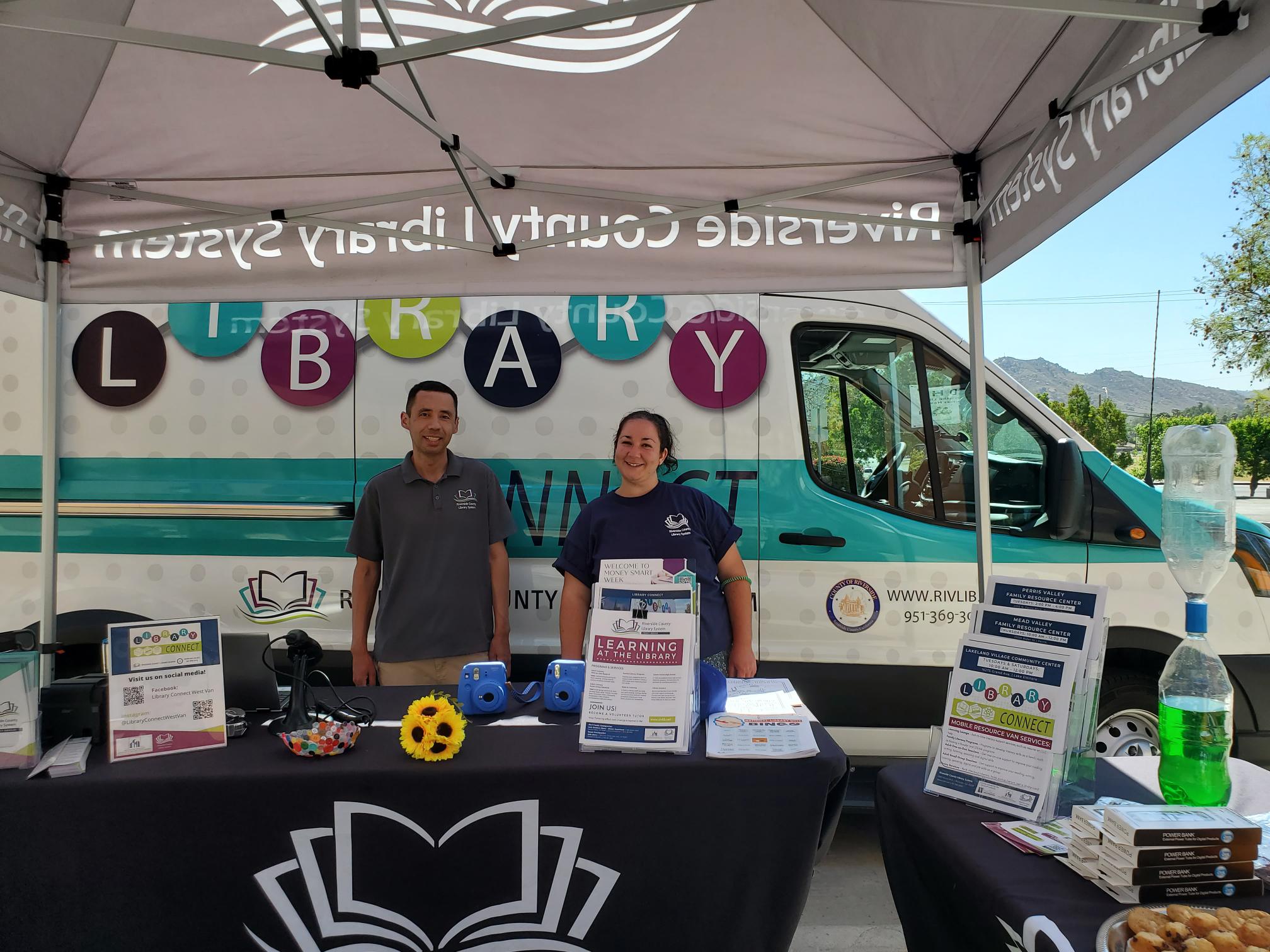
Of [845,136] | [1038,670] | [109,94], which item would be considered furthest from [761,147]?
[109,94]

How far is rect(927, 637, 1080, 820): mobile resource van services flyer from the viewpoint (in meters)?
1.46

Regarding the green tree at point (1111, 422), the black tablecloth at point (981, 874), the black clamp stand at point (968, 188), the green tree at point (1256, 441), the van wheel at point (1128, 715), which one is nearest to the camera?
the black tablecloth at point (981, 874)

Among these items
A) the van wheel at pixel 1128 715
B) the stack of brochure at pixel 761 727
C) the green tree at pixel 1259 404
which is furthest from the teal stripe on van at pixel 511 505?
the green tree at pixel 1259 404

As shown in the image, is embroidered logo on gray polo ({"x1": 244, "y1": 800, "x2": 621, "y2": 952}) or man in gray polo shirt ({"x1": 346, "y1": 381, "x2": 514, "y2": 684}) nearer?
embroidered logo on gray polo ({"x1": 244, "y1": 800, "x2": 621, "y2": 952})

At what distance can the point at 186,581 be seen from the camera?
320 centimetres

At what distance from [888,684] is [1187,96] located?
2.27 meters

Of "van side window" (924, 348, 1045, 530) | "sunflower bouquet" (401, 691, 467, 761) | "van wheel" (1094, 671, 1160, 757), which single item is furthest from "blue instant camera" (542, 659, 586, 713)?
"van wheel" (1094, 671, 1160, 757)

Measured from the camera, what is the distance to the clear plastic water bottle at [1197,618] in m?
1.41

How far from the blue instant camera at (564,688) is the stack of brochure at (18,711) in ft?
3.62

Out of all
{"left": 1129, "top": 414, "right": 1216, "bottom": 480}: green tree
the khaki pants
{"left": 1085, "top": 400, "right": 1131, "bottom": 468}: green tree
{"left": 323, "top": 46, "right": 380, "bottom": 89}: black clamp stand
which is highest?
{"left": 1085, "top": 400, "right": 1131, "bottom": 468}: green tree

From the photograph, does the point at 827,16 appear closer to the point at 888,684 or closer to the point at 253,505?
the point at 888,684

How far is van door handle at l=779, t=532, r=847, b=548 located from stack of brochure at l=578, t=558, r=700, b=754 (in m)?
1.36

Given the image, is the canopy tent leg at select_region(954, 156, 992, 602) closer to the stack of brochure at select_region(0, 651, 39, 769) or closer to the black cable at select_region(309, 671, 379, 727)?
the black cable at select_region(309, 671, 379, 727)

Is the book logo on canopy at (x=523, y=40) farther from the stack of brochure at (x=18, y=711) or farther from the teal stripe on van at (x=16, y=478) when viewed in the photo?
the teal stripe on van at (x=16, y=478)
